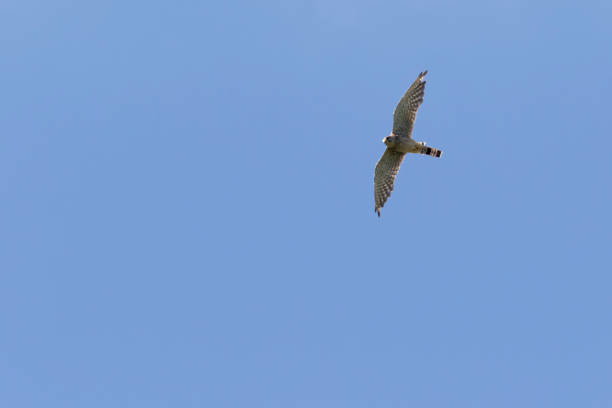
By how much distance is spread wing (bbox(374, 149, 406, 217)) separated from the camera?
47.3 m

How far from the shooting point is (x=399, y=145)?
46750 mm

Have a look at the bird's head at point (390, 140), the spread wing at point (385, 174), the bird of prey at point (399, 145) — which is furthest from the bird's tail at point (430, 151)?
the bird's head at point (390, 140)

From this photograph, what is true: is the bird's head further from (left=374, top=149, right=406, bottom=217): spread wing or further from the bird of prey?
(left=374, top=149, right=406, bottom=217): spread wing

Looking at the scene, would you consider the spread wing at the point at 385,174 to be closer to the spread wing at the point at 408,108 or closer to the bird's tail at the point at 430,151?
the bird's tail at the point at 430,151

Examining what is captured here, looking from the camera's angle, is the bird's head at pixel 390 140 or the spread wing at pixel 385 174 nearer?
the bird's head at pixel 390 140

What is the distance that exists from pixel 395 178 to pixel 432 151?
6.99 feet

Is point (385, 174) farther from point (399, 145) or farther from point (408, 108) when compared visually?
point (408, 108)

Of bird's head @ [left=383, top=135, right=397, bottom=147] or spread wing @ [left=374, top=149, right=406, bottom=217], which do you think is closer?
bird's head @ [left=383, top=135, right=397, bottom=147]

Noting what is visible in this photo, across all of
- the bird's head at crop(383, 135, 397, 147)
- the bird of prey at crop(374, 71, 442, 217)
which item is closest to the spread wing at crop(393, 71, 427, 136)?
the bird of prey at crop(374, 71, 442, 217)

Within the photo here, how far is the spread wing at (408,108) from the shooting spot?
46.5 metres

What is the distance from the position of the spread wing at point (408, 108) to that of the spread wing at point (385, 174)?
113 centimetres

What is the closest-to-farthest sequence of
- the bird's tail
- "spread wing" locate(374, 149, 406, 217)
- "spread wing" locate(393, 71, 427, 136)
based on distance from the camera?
1. "spread wing" locate(393, 71, 427, 136)
2. the bird's tail
3. "spread wing" locate(374, 149, 406, 217)

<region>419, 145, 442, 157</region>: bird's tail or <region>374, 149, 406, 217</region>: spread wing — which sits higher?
<region>419, 145, 442, 157</region>: bird's tail

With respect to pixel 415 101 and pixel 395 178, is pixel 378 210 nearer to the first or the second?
pixel 395 178
